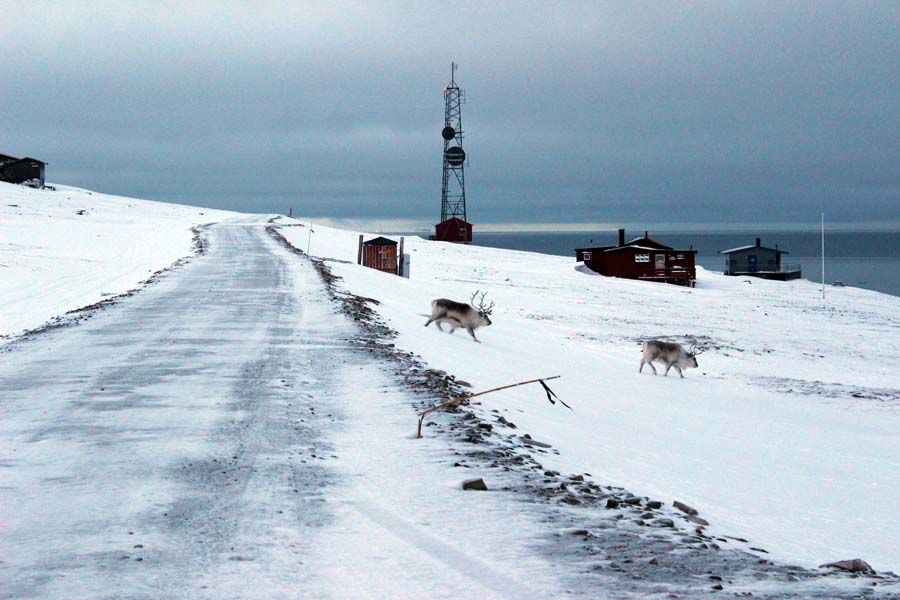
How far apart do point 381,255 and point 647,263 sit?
1453 inches

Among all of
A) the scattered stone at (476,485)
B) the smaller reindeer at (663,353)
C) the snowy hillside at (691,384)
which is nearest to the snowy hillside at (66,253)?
the snowy hillside at (691,384)

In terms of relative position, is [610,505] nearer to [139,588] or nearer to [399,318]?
[139,588]

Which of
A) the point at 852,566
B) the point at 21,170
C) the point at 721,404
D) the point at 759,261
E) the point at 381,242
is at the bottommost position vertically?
the point at 721,404

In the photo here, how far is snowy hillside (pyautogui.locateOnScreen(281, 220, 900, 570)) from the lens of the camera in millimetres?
7688

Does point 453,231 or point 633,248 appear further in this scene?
point 453,231

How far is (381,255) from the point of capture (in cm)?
4406

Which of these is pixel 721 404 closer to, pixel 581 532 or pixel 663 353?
pixel 663 353

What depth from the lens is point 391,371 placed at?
40.3 feet

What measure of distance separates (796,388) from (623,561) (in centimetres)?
1579

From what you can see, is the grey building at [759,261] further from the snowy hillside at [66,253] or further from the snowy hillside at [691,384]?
the snowy hillside at [66,253]

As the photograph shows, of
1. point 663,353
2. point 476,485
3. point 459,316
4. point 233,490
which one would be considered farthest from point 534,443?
point 663,353

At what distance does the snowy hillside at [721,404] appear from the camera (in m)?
7.69

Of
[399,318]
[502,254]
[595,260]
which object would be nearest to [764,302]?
[595,260]

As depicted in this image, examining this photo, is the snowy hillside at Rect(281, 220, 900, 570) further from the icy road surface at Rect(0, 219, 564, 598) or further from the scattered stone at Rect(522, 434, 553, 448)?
the icy road surface at Rect(0, 219, 564, 598)
